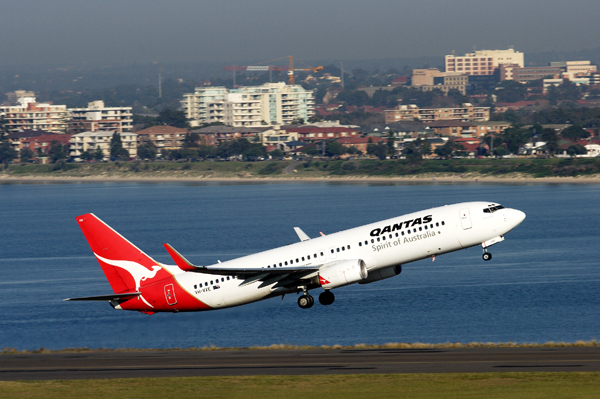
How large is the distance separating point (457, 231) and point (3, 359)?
3204cm

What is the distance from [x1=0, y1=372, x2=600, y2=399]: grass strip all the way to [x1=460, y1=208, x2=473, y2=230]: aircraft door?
13.6 metres

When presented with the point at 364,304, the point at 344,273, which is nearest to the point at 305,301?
the point at 344,273

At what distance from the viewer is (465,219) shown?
5353 cm

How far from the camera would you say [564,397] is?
121ft

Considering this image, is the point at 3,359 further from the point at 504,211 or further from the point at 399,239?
the point at 504,211

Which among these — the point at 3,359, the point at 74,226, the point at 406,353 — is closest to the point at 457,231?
the point at 406,353

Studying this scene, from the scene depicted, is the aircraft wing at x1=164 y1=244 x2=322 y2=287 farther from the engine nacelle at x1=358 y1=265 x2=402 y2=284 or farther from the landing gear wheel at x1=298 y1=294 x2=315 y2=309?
the engine nacelle at x1=358 y1=265 x2=402 y2=284

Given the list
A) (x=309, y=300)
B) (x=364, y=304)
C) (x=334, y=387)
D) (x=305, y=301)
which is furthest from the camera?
(x=364, y=304)

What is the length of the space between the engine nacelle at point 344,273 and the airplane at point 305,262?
0.22 ft

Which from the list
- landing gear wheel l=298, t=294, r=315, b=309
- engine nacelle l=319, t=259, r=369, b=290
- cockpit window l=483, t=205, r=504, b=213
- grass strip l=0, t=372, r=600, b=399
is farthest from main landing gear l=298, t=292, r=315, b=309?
cockpit window l=483, t=205, r=504, b=213

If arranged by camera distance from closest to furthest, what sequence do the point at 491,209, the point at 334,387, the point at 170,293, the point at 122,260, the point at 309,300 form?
the point at 334,387 → the point at 491,209 → the point at 309,300 → the point at 170,293 → the point at 122,260

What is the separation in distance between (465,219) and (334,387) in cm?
1845

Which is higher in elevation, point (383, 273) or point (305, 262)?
point (305, 262)

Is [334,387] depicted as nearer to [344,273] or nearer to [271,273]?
[344,273]
